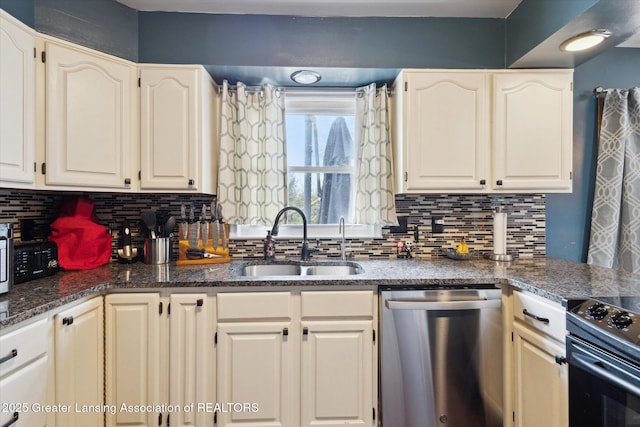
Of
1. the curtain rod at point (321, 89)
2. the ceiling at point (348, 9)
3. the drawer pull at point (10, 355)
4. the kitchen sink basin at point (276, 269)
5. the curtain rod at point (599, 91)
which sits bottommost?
the drawer pull at point (10, 355)

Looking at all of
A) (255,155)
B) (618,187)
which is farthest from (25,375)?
(618,187)

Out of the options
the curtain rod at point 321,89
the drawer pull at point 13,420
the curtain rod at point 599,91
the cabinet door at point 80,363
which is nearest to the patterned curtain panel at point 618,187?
the curtain rod at point 599,91

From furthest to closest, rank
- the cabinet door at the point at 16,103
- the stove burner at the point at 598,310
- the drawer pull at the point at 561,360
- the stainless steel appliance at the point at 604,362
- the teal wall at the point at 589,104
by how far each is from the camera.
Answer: the teal wall at the point at 589,104, the cabinet door at the point at 16,103, the drawer pull at the point at 561,360, the stove burner at the point at 598,310, the stainless steel appliance at the point at 604,362

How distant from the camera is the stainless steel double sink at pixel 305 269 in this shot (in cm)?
207

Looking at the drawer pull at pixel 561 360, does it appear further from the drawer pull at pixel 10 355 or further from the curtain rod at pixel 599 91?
the drawer pull at pixel 10 355

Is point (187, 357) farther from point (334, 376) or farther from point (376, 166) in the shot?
point (376, 166)

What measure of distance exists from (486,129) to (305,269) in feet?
4.77

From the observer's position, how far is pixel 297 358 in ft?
5.18

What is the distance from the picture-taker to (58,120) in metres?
1.61

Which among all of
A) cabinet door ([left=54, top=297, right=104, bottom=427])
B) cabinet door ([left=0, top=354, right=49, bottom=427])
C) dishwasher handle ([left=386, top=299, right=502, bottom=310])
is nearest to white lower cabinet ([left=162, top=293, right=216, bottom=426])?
cabinet door ([left=54, top=297, right=104, bottom=427])

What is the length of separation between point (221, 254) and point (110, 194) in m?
0.87

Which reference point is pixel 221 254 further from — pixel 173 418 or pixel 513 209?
pixel 513 209

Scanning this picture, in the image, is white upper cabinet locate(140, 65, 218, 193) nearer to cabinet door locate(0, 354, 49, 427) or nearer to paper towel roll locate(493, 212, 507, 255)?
cabinet door locate(0, 354, 49, 427)

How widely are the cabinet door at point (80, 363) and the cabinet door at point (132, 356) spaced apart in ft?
0.13
